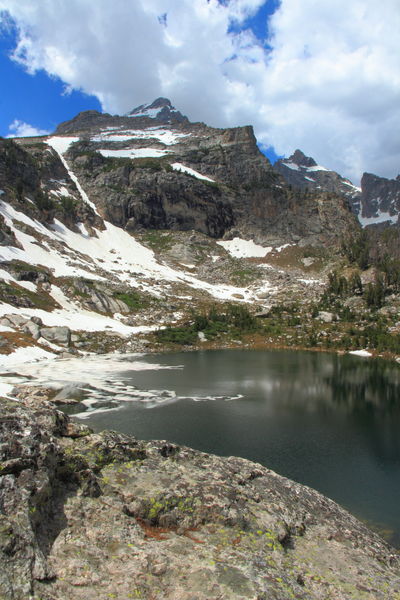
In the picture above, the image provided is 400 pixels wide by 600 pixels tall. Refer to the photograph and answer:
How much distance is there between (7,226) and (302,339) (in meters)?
68.5

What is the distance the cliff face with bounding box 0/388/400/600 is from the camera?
6719mm

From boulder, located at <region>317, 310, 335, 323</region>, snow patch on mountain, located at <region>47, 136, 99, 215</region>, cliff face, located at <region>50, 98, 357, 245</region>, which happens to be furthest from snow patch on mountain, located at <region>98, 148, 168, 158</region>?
boulder, located at <region>317, 310, 335, 323</region>

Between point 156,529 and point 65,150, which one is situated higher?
point 65,150

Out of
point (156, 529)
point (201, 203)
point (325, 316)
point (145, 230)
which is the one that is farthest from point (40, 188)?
point (156, 529)

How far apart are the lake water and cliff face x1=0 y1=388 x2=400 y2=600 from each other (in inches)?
197

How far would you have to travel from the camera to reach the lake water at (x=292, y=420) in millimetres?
18516

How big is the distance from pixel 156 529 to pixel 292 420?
68.7 ft

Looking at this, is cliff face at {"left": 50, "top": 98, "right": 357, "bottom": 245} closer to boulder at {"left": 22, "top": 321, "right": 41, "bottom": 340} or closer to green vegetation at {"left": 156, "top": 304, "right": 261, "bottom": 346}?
green vegetation at {"left": 156, "top": 304, "right": 261, "bottom": 346}

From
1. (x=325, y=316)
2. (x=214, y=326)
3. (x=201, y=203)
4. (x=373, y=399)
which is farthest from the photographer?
(x=201, y=203)

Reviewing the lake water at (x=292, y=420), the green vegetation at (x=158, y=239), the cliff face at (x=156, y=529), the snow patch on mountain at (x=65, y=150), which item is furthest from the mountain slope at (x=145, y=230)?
the cliff face at (x=156, y=529)

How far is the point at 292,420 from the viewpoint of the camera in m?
28.1

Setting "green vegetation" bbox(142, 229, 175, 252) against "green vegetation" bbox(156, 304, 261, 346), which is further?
"green vegetation" bbox(142, 229, 175, 252)

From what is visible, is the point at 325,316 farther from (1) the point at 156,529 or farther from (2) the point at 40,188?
(2) the point at 40,188

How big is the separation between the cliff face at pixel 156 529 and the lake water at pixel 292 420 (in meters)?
5.00
